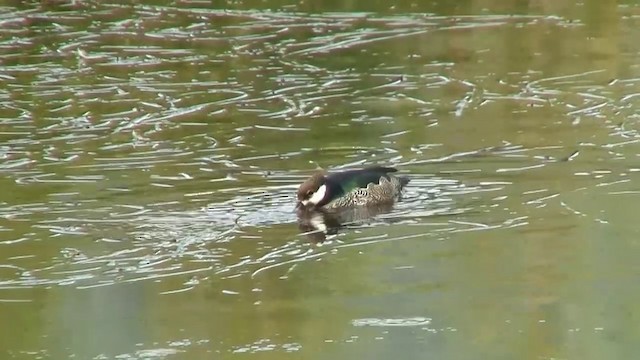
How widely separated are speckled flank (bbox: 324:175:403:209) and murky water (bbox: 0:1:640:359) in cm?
13

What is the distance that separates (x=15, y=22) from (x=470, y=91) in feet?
23.0

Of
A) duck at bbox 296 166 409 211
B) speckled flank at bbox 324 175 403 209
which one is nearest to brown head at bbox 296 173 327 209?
duck at bbox 296 166 409 211

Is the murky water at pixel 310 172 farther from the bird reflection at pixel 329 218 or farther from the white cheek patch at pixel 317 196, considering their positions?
the white cheek patch at pixel 317 196

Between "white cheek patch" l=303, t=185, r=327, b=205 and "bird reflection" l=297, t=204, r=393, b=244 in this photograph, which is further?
"white cheek patch" l=303, t=185, r=327, b=205

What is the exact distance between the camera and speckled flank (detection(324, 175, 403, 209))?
10625mm

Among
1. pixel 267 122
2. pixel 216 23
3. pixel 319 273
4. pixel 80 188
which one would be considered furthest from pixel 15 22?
pixel 319 273

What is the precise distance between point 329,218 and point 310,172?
118 centimetres

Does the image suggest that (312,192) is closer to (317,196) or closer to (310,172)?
(317,196)

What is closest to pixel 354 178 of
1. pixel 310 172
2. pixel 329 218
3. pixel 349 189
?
pixel 349 189

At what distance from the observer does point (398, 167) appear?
11680mm

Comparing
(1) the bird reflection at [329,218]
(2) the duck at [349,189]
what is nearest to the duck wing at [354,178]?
(2) the duck at [349,189]

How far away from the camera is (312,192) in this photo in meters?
10.5

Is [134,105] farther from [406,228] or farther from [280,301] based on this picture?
[280,301]

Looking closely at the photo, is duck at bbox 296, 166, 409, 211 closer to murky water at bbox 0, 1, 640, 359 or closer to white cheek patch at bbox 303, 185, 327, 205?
white cheek patch at bbox 303, 185, 327, 205
